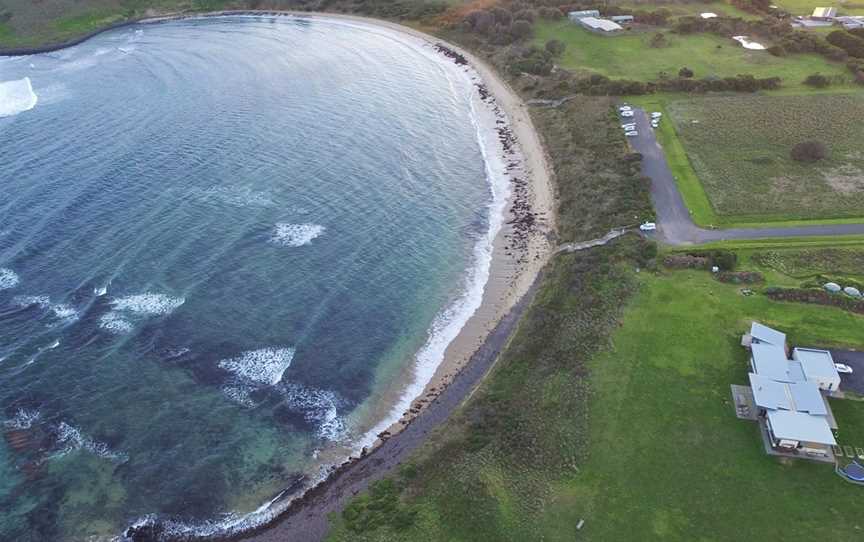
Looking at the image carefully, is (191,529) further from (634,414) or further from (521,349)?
(634,414)

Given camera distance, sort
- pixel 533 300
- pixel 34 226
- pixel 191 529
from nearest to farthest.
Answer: pixel 191 529 < pixel 533 300 < pixel 34 226

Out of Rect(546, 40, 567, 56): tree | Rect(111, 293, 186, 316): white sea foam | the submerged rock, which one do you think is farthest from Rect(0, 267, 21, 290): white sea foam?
Rect(546, 40, 567, 56): tree

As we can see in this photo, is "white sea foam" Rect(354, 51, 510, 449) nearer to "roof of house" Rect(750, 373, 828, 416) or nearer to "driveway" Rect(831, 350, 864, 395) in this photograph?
"roof of house" Rect(750, 373, 828, 416)

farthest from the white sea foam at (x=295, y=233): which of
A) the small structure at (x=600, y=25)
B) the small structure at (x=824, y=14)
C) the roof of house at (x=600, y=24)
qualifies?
the small structure at (x=824, y=14)

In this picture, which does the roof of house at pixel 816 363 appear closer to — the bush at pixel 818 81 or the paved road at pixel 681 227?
the paved road at pixel 681 227

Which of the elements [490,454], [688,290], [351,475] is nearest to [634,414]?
[490,454]

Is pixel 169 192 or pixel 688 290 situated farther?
pixel 169 192

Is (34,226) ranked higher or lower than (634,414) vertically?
higher
